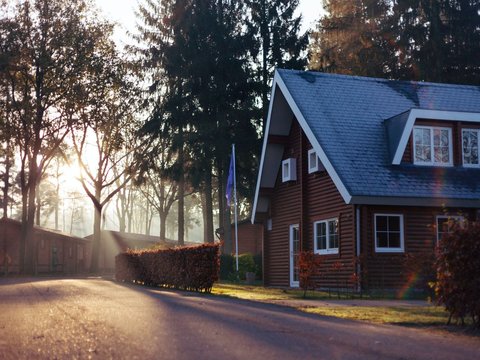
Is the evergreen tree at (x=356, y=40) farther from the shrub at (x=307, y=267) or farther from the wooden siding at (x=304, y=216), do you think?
the shrub at (x=307, y=267)

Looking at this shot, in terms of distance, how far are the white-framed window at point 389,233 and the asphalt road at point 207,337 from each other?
10.4 meters

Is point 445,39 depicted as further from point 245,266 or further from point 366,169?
point 366,169

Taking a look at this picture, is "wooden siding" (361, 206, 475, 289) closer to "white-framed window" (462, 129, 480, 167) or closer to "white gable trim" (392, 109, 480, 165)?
"white gable trim" (392, 109, 480, 165)

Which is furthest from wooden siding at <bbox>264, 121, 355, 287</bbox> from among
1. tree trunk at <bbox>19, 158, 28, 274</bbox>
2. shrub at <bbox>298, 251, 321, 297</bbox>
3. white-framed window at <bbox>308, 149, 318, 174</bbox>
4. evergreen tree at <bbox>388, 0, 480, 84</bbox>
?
tree trunk at <bbox>19, 158, 28, 274</bbox>

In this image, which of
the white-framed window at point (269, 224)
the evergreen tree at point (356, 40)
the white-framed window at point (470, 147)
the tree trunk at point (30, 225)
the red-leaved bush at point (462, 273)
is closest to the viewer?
the red-leaved bush at point (462, 273)

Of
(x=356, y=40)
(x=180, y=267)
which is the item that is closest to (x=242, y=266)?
(x=180, y=267)

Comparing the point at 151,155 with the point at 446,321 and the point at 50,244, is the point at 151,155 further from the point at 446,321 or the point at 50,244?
the point at 446,321

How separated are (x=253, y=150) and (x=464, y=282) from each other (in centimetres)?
3288

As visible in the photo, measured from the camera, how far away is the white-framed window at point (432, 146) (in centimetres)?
2447

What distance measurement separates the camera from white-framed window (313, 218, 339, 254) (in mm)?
24391

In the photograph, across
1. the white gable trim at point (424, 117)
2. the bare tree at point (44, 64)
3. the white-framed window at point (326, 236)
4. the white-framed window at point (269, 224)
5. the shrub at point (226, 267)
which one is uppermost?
the bare tree at point (44, 64)

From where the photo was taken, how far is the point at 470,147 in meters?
25.2

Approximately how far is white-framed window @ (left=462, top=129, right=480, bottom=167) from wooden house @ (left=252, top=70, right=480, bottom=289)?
0.04 meters

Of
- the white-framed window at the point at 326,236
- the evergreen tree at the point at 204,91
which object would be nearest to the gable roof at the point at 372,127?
the white-framed window at the point at 326,236
